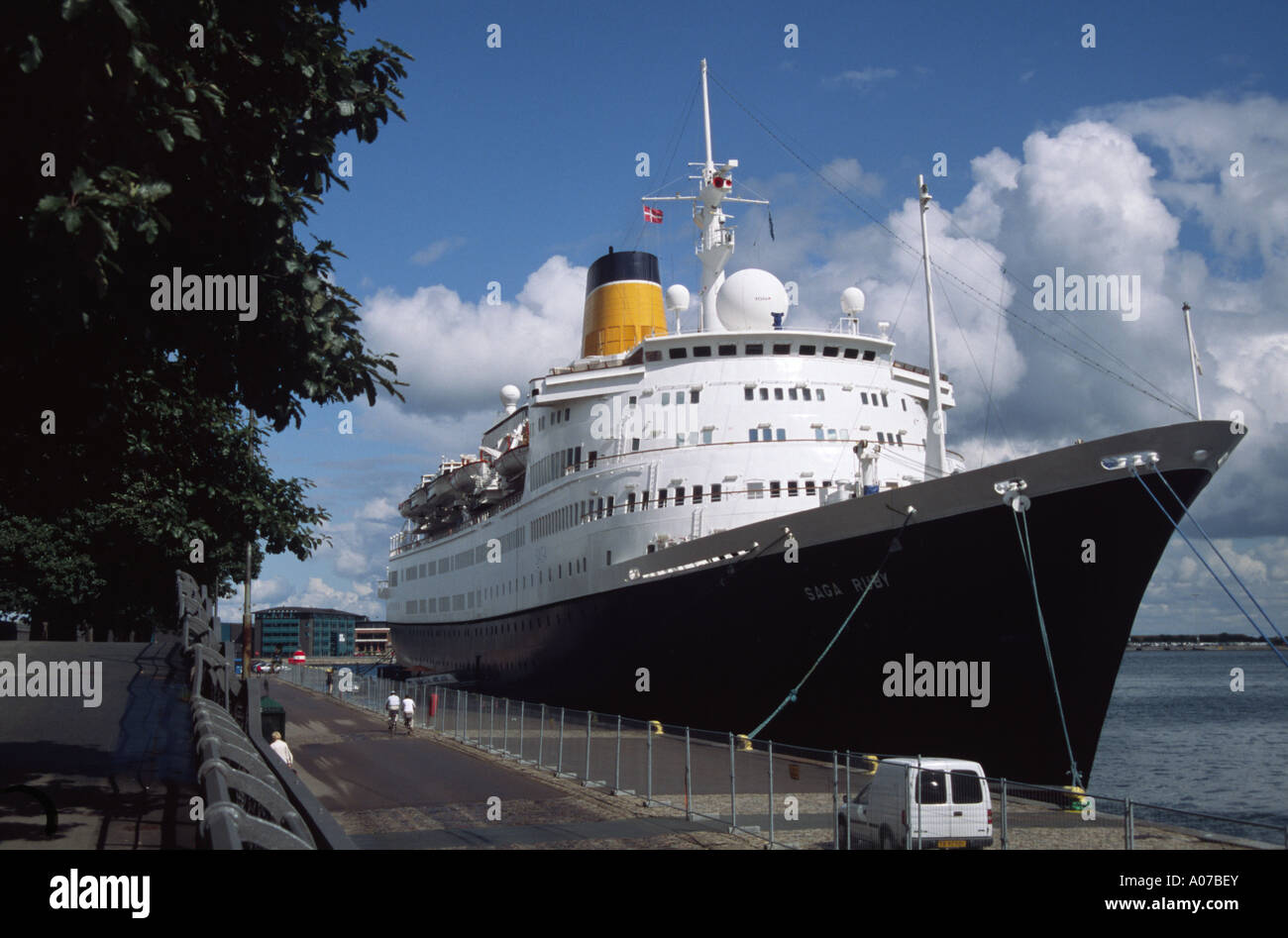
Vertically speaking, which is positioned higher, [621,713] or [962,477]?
[962,477]

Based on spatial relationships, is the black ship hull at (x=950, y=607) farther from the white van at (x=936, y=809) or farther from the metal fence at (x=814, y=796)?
the white van at (x=936, y=809)

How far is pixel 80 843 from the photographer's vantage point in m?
8.11

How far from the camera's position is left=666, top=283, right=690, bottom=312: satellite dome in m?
37.5

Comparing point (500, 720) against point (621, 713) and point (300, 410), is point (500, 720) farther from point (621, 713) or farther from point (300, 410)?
point (300, 410)

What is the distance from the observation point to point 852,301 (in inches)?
1299

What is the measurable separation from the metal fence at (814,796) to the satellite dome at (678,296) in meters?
15.8

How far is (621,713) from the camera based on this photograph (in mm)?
28891

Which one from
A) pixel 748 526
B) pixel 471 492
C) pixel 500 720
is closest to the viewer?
pixel 748 526
